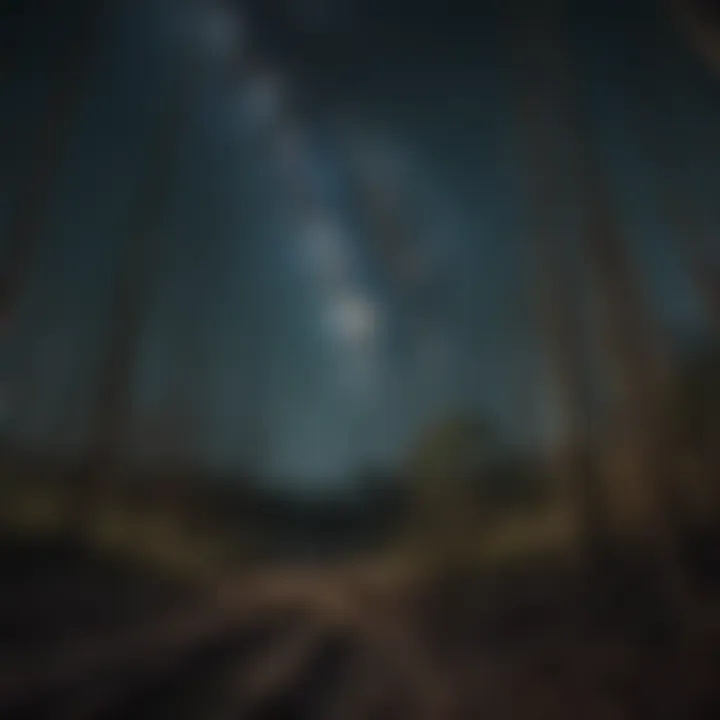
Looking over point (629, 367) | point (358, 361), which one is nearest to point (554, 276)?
point (629, 367)

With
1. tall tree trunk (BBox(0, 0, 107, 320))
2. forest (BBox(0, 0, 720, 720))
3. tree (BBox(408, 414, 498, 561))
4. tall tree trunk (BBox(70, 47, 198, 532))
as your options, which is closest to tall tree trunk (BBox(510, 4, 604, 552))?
forest (BBox(0, 0, 720, 720))

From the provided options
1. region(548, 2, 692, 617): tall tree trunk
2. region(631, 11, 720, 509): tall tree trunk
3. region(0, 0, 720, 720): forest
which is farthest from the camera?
region(631, 11, 720, 509): tall tree trunk

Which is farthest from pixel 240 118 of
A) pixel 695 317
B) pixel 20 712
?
pixel 20 712

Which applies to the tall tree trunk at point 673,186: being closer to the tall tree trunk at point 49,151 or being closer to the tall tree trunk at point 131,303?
the tall tree trunk at point 131,303

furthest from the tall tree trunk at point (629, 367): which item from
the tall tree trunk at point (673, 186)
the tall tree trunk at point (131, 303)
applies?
the tall tree trunk at point (131, 303)

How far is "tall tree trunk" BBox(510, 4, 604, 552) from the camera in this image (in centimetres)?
358

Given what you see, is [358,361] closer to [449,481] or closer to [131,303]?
[449,481]

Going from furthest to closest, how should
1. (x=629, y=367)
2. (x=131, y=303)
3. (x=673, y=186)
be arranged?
(x=673, y=186), (x=131, y=303), (x=629, y=367)

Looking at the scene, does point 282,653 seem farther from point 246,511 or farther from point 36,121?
point 36,121

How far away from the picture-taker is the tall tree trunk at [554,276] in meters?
3.58

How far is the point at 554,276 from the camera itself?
3838 millimetres

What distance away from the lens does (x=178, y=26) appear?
3.86 meters

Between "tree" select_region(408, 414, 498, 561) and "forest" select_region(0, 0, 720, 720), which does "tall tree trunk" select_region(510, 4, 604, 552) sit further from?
"tree" select_region(408, 414, 498, 561)

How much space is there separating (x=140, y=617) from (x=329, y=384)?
1.16 meters
